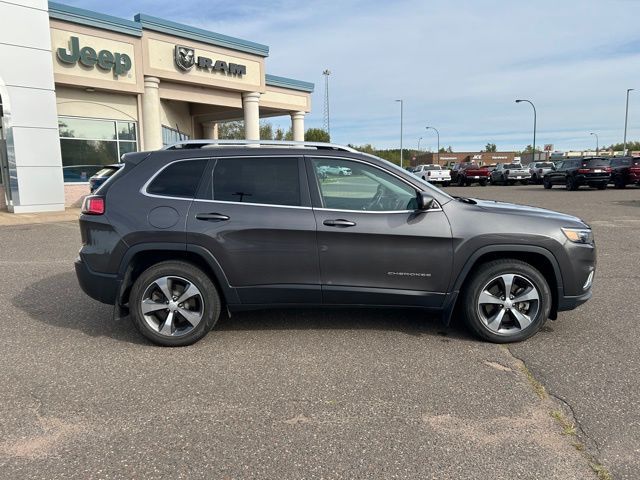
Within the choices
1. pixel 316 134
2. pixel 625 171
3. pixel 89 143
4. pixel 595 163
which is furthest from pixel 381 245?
pixel 316 134

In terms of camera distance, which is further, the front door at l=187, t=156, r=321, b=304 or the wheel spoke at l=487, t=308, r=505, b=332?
the wheel spoke at l=487, t=308, r=505, b=332

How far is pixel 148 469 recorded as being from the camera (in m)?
2.71

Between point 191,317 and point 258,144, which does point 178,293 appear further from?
point 258,144

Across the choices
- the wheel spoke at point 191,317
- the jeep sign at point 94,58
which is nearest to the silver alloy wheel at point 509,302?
the wheel spoke at point 191,317

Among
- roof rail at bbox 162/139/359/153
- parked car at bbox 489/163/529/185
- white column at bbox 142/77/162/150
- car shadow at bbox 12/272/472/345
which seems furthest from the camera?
parked car at bbox 489/163/529/185

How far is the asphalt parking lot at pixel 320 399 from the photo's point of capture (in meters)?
2.78

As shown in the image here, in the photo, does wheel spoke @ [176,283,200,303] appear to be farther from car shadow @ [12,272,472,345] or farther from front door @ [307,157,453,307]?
front door @ [307,157,453,307]

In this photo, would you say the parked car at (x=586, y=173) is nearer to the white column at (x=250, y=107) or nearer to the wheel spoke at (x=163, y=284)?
the white column at (x=250, y=107)

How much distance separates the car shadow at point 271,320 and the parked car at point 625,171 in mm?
26195

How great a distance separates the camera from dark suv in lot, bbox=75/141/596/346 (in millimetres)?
4312

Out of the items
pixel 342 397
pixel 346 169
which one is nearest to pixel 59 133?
pixel 346 169

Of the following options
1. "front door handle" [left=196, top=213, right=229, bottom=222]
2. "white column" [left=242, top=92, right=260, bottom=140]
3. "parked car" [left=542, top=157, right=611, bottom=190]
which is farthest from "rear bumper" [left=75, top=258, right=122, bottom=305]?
"parked car" [left=542, top=157, right=611, bottom=190]

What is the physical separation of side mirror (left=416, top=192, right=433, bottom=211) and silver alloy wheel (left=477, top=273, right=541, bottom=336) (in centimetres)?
86

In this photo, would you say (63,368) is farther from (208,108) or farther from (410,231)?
(208,108)
